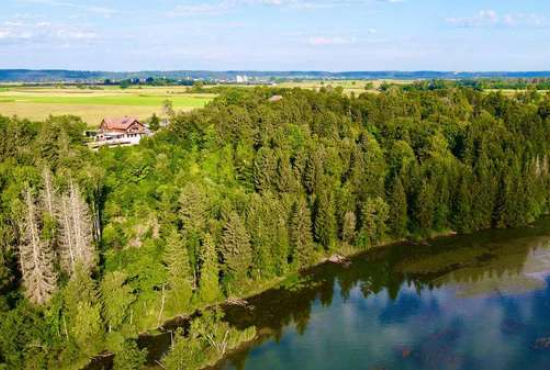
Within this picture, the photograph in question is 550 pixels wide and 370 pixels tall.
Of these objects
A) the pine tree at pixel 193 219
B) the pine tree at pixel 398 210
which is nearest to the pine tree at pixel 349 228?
the pine tree at pixel 398 210

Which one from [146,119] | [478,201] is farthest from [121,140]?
[478,201]

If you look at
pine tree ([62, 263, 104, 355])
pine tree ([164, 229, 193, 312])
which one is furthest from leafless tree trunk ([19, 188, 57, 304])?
pine tree ([164, 229, 193, 312])

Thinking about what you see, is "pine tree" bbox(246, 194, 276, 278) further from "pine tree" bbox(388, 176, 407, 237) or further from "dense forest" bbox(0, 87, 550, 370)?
"pine tree" bbox(388, 176, 407, 237)

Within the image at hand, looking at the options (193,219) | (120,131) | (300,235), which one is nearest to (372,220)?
(300,235)

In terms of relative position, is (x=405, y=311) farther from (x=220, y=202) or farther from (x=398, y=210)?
(x=220, y=202)

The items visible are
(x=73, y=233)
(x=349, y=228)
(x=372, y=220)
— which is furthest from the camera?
(x=372, y=220)

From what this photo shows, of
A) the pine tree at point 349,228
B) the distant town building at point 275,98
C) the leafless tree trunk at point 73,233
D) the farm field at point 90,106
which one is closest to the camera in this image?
the leafless tree trunk at point 73,233

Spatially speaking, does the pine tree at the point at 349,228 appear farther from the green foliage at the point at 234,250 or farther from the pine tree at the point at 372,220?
the green foliage at the point at 234,250

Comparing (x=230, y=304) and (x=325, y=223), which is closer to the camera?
(x=230, y=304)
